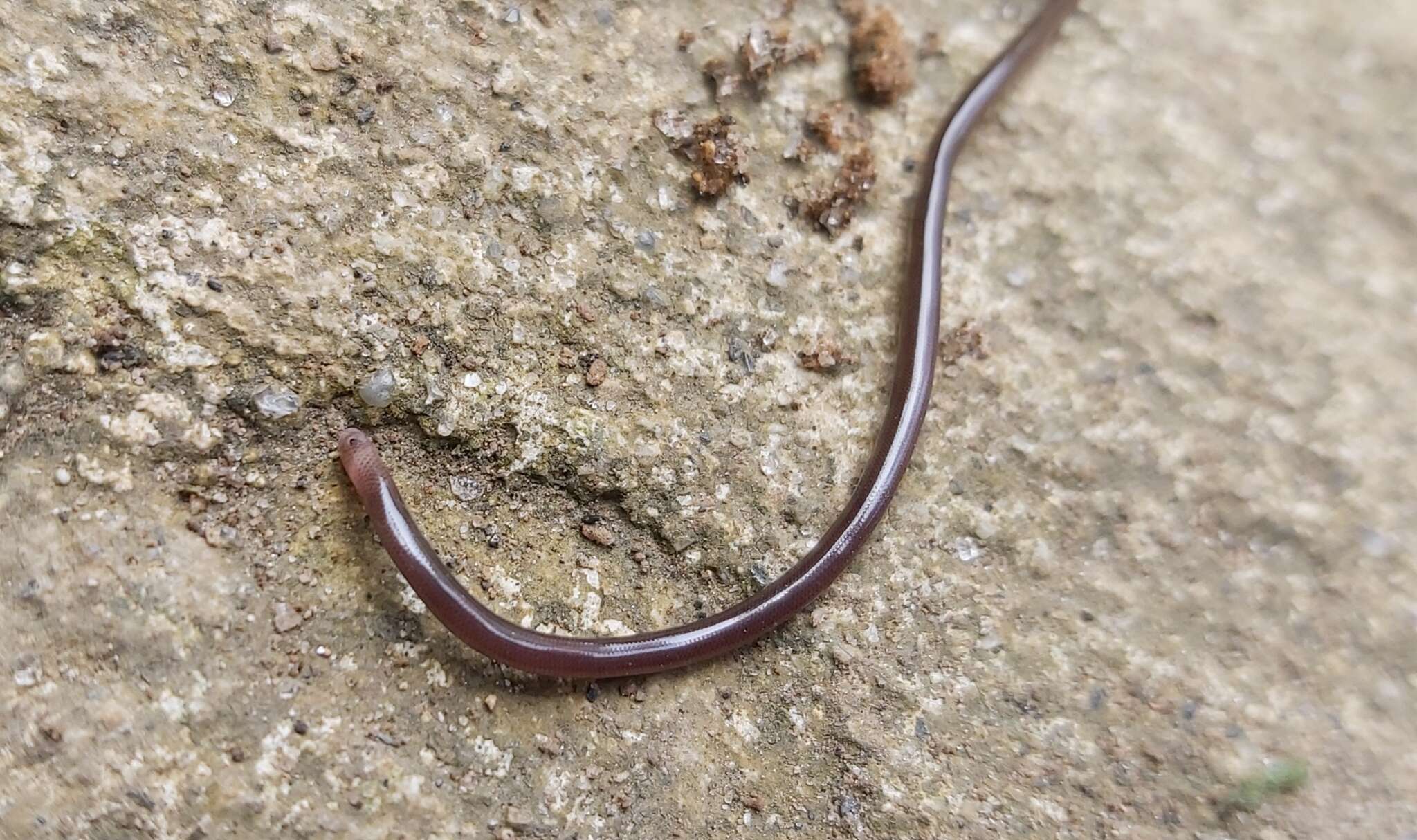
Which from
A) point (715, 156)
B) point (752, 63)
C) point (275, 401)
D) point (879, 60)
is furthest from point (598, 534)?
point (879, 60)

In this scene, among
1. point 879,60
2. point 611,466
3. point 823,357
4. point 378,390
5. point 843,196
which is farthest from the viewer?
point 879,60

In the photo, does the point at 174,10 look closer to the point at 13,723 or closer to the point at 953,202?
the point at 13,723

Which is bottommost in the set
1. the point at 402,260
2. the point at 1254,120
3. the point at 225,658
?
the point at 225,658

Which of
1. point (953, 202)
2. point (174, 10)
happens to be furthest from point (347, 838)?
point (953, 202)

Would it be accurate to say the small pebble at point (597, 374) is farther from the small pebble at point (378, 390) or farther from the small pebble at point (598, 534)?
the small pebble at point (378, 390)

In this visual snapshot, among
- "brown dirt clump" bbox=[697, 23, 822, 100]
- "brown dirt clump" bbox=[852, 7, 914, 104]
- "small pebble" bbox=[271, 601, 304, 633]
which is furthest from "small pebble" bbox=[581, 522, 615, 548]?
"brown dirt clump" bbox=[852, 7, 914, 104]

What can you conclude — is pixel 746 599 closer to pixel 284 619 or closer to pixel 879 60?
pixel 284 619

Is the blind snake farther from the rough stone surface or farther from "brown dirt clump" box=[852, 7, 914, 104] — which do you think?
"brown dirt clump" box=[852, 7, 914, 104]
